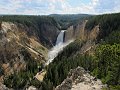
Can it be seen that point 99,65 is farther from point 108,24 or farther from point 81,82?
point 108,24

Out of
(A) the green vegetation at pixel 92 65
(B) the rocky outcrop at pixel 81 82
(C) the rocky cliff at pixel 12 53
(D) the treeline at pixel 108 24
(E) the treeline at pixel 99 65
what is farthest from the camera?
(D) the treeline at pixel 108 24

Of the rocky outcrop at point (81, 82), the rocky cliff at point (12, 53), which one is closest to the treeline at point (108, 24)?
the rocky cliff at point (12, 53)

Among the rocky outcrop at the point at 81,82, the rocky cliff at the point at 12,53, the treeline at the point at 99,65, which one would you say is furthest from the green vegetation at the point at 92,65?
the rocky cliff at the point at 12,53

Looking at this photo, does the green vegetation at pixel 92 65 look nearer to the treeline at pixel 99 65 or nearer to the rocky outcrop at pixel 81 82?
the treeline at pixel 99 65

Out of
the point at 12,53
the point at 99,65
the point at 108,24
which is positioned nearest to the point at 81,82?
the point at 99,65

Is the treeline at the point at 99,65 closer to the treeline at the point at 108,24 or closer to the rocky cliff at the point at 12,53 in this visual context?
the treeline at the point at 108,24

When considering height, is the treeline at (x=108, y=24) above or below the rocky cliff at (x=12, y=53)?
above

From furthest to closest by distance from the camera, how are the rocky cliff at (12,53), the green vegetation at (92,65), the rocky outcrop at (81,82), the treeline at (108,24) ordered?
the treeline at (108,24), the rocky cliff at (12,53), the green vegetation at (92,65), the rocky outcrop at (81,82)

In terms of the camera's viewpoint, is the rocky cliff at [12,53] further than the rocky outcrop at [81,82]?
Yes
